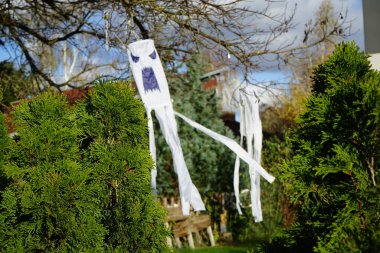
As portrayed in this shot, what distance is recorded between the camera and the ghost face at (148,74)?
253 inches

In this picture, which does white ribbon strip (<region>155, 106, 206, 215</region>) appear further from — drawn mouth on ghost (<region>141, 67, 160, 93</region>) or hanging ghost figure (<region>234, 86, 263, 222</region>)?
hanging ghost figure (<region>234, 86, 263, 222</region>)

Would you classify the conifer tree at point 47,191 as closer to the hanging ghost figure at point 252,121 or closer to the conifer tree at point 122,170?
the conifer tree at point 122,170

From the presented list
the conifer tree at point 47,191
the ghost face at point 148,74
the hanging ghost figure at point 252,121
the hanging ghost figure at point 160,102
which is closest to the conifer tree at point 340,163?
the conifer tree at point 47,191

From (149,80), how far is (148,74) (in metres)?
0.08

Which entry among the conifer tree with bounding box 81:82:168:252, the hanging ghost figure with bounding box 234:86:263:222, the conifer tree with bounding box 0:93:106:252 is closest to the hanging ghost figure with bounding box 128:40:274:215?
the conifer tree with bounding box 81:82:168:252

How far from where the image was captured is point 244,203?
14.7 m

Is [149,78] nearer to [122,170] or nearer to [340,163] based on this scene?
[122,170]

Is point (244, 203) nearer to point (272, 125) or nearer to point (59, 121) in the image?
point (59, 121)

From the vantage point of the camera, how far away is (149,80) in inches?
257

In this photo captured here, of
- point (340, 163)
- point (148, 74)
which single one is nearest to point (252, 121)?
point (148, 74)

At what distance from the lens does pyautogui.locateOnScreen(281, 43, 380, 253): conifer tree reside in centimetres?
301

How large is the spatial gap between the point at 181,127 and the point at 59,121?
968 centimetres

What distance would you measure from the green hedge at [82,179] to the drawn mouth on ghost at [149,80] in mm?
1490

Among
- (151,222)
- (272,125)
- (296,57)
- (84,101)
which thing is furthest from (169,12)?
(272,125)
